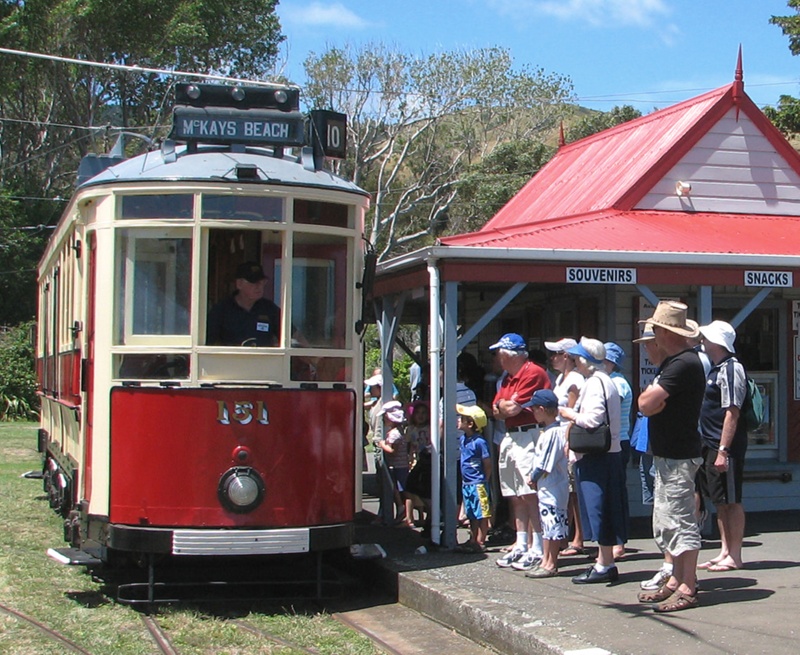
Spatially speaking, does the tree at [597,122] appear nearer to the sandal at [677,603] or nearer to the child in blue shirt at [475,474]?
the child in blue shirt at [475,474]

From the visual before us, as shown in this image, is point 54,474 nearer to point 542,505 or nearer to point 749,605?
point 542,505

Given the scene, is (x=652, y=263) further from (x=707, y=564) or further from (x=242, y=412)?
(x=242, y=412)

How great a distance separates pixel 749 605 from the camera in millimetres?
6723

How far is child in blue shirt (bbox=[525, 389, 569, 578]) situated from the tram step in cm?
309

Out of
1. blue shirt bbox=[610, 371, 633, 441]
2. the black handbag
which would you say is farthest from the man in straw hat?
blue shirt bbox=[610, 371, 633, 441]

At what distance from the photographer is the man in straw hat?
6.43m

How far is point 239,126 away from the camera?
8.35m

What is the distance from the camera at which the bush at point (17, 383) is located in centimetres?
3017

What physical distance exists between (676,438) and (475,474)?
2.75 metres

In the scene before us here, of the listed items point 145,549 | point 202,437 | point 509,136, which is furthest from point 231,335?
point 509,136

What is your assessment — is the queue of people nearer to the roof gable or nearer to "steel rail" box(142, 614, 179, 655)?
"steel rail" box(142, 614, 179, 655)

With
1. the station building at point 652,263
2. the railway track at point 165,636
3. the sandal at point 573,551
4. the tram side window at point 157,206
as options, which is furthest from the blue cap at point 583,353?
the tram side window at point 157,206

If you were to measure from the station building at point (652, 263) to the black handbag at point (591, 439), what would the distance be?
1.86 meters

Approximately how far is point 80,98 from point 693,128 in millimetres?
28355
